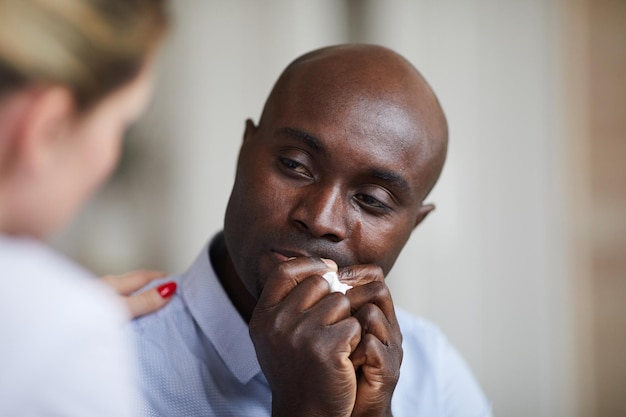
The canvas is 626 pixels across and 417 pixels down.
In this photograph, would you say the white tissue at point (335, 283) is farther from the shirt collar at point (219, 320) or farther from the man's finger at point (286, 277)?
the shirt collar at point (219, 320)

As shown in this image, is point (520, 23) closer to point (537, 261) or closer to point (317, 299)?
point (537, 261)

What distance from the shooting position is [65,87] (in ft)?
3.48

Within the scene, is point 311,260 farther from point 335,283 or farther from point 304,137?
point 304,137

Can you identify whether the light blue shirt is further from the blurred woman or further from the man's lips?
the blurred woman

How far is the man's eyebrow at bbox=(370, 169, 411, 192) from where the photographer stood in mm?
1696

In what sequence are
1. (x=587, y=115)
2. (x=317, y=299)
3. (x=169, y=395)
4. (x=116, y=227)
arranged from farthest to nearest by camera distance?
(x=116, y=227) < (x=587, y=115) < (x=169, y=395) < (x=317, y=299)

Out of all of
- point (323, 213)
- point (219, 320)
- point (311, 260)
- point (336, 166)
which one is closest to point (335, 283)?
point (311, 260)

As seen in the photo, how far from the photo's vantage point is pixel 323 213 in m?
1.59

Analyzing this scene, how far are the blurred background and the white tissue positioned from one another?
3.01 meters

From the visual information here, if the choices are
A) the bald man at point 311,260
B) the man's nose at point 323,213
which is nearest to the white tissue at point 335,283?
the bald man at point 311,260

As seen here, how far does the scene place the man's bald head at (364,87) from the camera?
1.74 meters

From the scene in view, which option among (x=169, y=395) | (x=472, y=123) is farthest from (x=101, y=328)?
(x=472, y=123)

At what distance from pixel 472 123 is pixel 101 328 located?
3719 mm

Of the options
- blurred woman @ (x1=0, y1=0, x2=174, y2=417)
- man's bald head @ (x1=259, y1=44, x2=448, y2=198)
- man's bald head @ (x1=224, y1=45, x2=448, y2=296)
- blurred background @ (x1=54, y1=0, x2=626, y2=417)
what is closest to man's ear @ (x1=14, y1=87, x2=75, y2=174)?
blurred woman @ (x1=0, y1=0, x2=174, y2=417)
